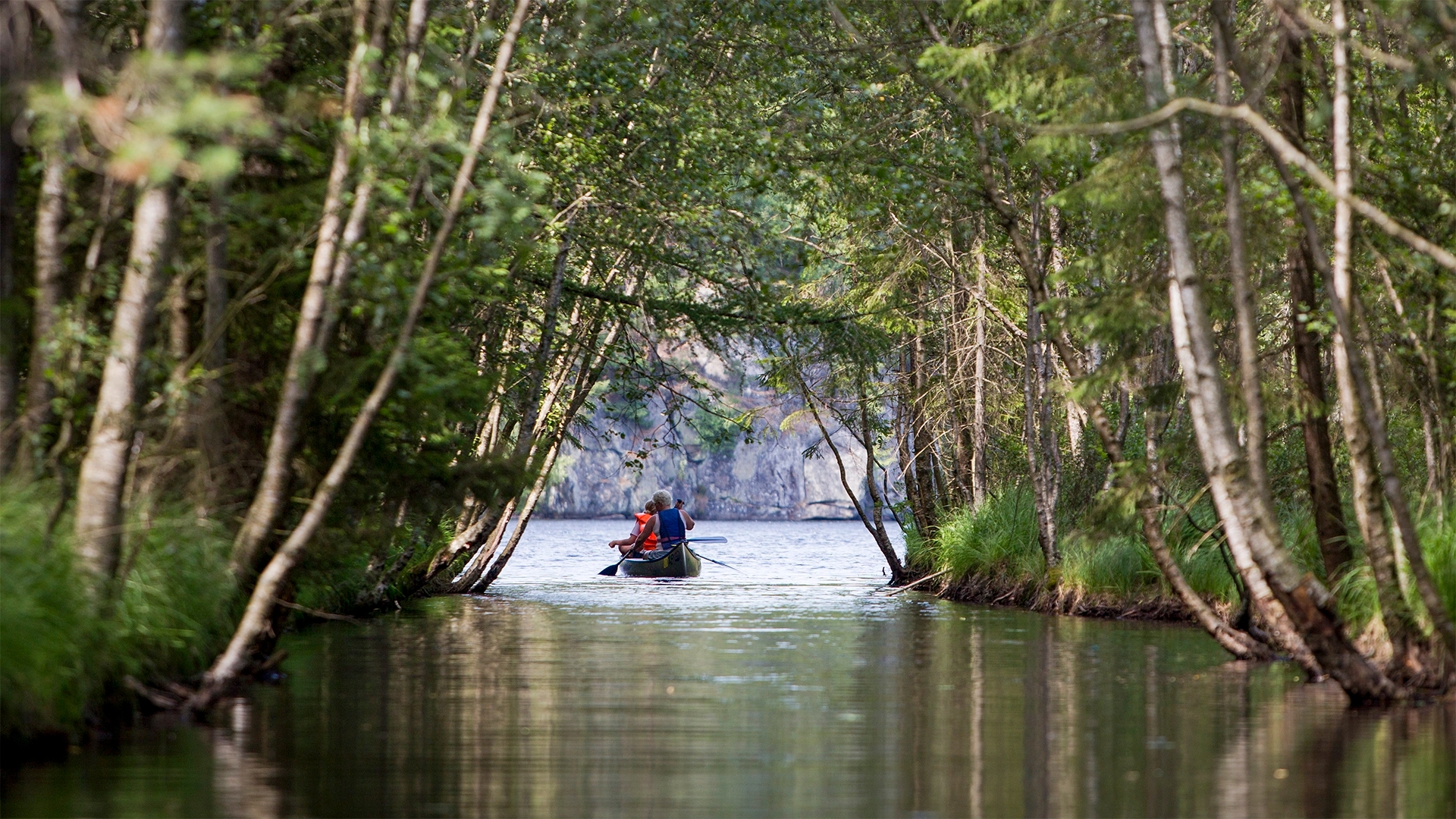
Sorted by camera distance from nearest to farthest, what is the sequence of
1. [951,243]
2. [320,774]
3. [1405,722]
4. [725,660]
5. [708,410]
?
[320,774] < [1405,722] < [725,660] < [708,410] < [951,243]

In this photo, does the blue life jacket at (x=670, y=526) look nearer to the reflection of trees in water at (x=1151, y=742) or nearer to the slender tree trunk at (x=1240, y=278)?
the reflection of trees in water at (x=1151, y=742)

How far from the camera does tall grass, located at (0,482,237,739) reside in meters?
8.07

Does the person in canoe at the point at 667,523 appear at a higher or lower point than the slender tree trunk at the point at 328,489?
lower

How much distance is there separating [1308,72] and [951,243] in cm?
1131

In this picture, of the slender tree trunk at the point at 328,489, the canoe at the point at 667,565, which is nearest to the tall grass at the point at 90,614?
the slender tree trunk at the point at 328,489

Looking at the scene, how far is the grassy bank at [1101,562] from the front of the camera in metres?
12.1

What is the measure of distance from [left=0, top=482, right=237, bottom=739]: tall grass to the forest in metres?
0.03

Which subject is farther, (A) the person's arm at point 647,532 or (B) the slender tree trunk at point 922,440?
(A) the person's arm at point 647,532

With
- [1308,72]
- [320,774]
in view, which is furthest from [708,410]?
[320,774]

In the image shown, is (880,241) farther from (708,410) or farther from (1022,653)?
(1022,653)

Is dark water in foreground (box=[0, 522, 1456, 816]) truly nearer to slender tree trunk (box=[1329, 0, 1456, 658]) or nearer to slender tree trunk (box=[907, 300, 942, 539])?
Result: slender tree trunk (box=[1329, 0, 1456, 658])

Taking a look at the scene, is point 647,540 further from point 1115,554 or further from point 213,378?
point 213,378

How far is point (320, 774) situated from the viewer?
8.11 metres

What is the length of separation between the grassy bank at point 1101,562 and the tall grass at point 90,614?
6834 millimetres
